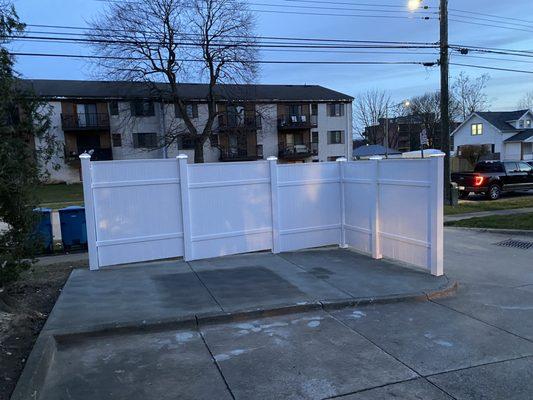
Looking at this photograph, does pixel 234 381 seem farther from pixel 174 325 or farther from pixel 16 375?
pixel 16 375

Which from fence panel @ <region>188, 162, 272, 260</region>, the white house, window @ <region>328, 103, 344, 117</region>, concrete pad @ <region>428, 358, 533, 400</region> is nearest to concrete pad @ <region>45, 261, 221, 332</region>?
fence panel @ <region>188, 162, 272, 260</region>

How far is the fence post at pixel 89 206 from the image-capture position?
7734 mm

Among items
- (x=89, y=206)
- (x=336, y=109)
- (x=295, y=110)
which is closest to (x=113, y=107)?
(x=295, y=110)

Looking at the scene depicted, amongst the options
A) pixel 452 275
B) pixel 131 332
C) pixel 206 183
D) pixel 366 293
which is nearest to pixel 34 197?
pixel 131 332

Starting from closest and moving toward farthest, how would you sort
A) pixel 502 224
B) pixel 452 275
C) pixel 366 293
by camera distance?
pixel 366 293 < pixel 452 275 < pixel 502 224

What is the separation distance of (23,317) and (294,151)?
45.8 meters

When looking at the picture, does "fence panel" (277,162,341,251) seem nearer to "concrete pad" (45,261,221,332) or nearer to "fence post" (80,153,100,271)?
"concrete pad" (45,261,221,332)

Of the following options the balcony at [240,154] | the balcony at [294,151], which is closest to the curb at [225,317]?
the balcony at [240,154]

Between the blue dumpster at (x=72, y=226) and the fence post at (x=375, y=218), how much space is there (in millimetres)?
6603

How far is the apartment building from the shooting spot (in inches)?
1598

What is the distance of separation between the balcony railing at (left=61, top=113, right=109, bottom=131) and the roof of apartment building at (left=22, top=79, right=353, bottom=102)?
1.85 m

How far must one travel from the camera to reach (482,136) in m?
59.6

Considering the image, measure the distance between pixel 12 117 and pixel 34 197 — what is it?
3.41ft

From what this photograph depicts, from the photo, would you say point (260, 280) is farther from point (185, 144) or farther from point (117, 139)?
point (117, 139)
